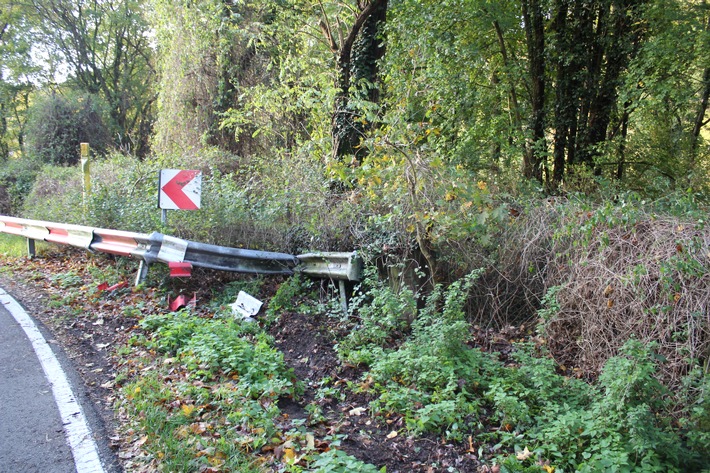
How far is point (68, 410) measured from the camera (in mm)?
4359

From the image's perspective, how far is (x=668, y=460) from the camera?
3.66 meters

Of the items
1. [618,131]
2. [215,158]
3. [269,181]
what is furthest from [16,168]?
[618,131]

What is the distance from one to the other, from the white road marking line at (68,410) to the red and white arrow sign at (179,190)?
2.39m

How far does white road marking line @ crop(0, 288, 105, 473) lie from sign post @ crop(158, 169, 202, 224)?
238cm

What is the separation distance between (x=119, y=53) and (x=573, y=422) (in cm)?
3708

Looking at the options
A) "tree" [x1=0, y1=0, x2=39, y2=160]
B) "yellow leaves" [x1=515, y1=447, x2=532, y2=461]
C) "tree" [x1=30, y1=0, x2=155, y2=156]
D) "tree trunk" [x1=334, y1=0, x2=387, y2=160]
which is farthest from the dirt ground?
"tree" [x1=0, y1=0, x2=39, y2=160]

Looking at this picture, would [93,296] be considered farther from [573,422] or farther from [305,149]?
[573,422]

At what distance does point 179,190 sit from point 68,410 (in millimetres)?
4082

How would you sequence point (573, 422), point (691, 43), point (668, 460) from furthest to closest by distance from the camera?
point (691, 43)
point (573, 422)
point (668, 460)

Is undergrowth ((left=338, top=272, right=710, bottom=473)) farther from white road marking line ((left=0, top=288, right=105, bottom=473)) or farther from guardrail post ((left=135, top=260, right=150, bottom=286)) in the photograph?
guardrail post ((left=135, top=260, right=150, bottom=286))

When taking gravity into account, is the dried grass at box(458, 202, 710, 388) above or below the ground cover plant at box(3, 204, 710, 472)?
above

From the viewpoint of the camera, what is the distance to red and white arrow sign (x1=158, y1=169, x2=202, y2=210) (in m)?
7.73

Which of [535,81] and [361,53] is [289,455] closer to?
[361,53]

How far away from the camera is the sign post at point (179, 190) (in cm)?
772
